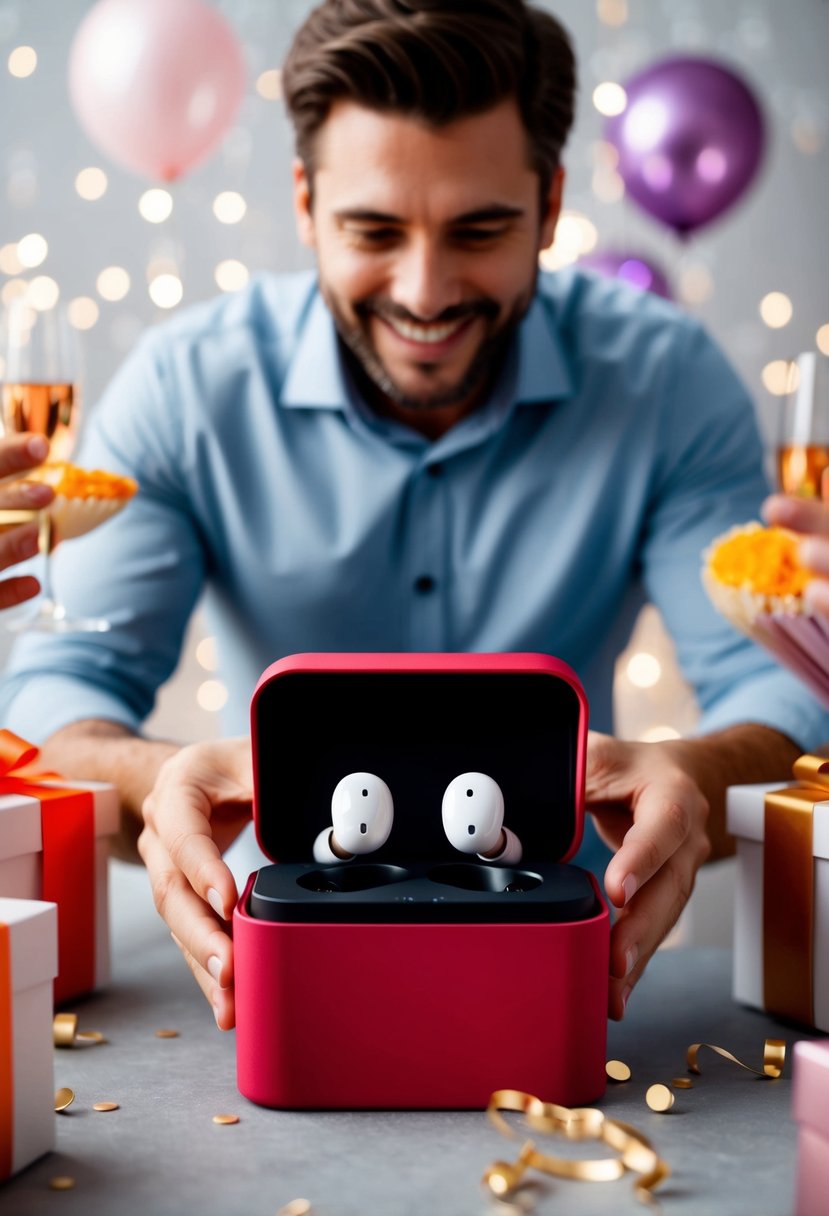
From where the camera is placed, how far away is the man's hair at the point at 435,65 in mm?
1388

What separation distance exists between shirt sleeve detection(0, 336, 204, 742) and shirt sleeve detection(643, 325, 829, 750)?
1.97 ft

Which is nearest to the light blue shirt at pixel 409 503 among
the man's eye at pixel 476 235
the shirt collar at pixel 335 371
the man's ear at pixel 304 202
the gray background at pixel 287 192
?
the shirt collar at pixel 335 371

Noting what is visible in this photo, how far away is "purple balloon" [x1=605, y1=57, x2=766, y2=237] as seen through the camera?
243 centimetres

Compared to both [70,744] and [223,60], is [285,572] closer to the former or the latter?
[70,744]

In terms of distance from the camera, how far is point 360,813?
810mm

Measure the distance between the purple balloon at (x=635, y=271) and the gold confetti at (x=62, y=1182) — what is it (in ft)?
7.14

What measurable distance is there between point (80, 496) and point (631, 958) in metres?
0.71

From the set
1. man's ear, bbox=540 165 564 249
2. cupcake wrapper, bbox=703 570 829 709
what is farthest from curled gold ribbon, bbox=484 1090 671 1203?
man's ear, bbox=540 165 564 249

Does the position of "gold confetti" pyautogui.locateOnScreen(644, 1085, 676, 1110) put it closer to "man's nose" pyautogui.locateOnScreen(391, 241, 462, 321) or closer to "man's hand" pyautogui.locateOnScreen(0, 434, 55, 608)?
"man's hand" pyautogui.locateOnScreen(0, 434, 55, 608)

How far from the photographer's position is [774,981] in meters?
0.96

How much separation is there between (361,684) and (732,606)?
1.37ft

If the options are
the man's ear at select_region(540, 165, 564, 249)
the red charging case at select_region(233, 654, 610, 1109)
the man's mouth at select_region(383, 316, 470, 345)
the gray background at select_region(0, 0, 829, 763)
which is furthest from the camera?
the gray background at select_region(0, 0, 829, 763)

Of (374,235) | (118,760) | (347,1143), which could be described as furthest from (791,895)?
(374,235)

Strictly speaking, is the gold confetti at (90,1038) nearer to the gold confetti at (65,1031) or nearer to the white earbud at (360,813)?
the gold confetti at (65,1031)
